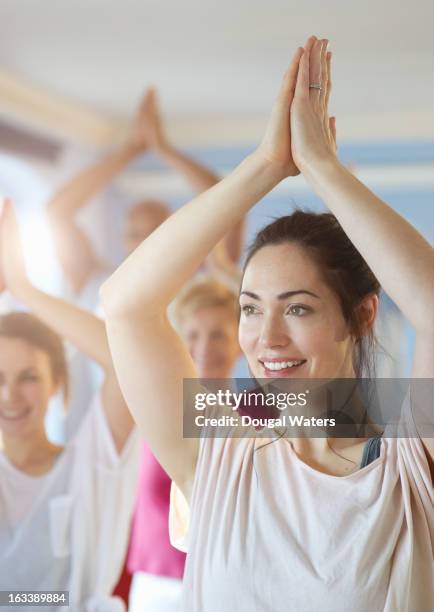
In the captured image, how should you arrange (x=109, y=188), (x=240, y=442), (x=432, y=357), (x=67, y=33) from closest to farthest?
(x=432, y=357) < (x=240, y=442) < (x=67, y=33) < (x=109, y=188)

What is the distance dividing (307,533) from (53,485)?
0.52 m

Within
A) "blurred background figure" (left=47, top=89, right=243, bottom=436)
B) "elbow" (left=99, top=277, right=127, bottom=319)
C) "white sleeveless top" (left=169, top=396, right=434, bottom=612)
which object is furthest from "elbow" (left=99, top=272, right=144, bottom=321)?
"blurred background figure" (left=47, top=89, right=243, bottom=436)

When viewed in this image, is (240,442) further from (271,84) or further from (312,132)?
(271,84)

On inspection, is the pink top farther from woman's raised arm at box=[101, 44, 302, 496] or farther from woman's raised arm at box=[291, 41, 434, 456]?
woman's raised arm at box=[291, 41, 434, 456]

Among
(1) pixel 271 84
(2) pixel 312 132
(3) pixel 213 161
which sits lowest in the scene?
(2) pixel 312 132

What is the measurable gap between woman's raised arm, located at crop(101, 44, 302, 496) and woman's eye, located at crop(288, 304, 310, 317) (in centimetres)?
9

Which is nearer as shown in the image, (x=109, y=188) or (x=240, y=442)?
(x=240, y=442)

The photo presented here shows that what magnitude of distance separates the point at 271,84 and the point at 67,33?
32 cm

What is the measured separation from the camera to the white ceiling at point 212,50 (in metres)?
1.02

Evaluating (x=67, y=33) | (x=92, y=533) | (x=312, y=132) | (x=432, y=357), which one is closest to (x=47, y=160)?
(x=67, y=33)

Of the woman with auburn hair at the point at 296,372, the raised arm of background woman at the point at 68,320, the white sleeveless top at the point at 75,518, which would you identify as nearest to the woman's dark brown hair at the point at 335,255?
the woman with auburn hair at the point at 296,372

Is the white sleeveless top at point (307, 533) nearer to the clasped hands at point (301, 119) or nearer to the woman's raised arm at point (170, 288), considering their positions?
the woman's raised arm at point (170, 288)

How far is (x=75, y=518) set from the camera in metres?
1.10

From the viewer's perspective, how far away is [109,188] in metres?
1.35
